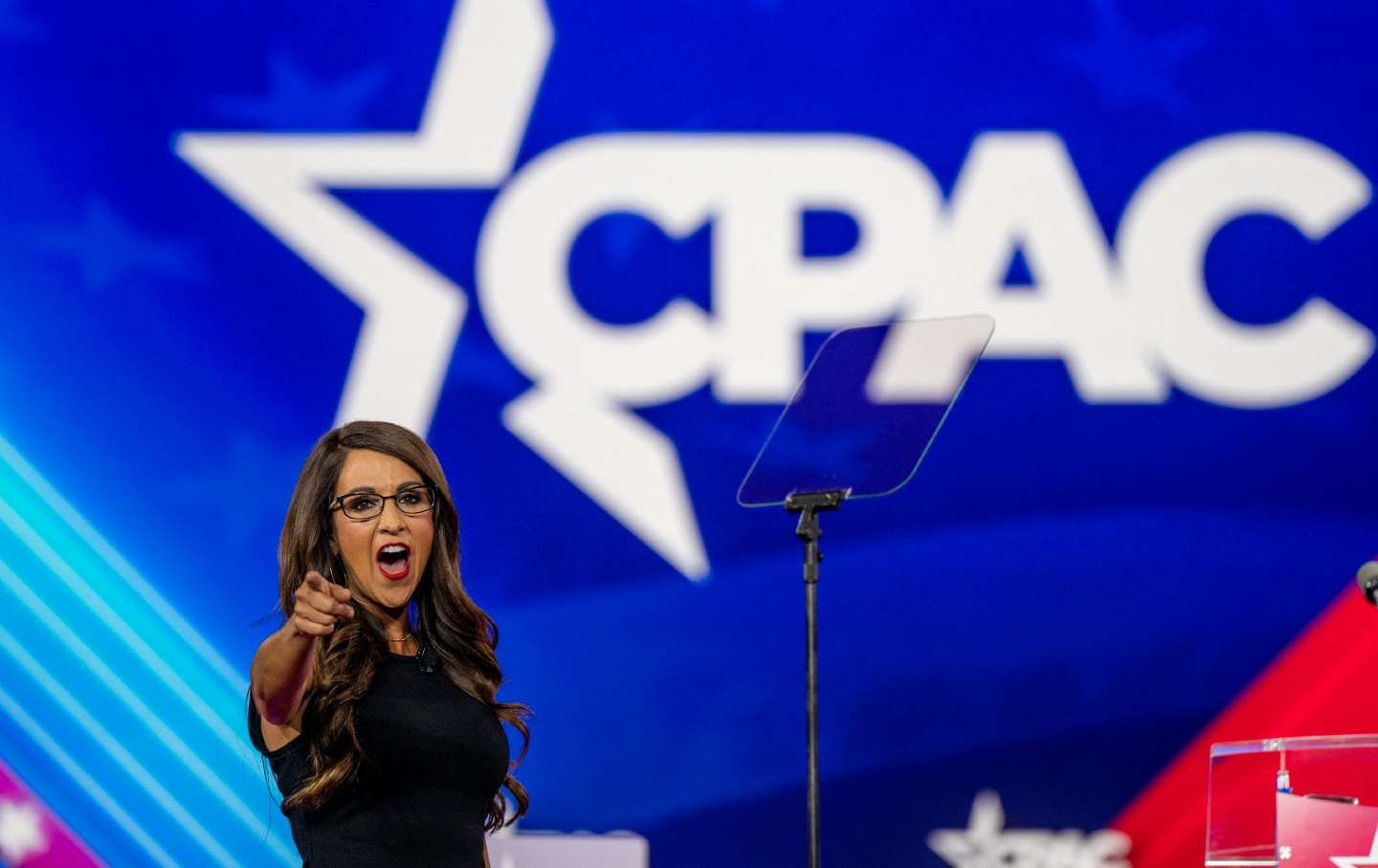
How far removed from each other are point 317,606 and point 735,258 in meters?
1.94

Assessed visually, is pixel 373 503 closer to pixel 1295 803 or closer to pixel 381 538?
pixel 381 538

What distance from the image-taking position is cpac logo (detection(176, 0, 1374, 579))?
3443mm

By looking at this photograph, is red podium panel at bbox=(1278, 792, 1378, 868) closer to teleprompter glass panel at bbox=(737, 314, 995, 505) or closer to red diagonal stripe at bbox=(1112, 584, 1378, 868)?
teleprompter glass panel at bbox=(737, 314, 995, 505)

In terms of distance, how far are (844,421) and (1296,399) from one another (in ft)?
4.20

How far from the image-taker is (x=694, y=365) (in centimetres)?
346

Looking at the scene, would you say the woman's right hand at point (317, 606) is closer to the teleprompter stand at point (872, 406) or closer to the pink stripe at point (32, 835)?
the teleprompter stand at point (872, 406)

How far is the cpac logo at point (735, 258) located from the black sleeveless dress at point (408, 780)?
4.14 feet

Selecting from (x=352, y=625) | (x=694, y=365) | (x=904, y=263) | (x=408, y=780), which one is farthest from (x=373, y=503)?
(x=904, y=263)

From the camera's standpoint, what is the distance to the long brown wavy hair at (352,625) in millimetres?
2014

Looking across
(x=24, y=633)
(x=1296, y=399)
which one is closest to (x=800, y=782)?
(x=1296, y=399)

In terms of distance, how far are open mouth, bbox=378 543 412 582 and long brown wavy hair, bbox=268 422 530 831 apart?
6 centimetres

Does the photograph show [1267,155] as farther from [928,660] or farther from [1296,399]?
[928,660]

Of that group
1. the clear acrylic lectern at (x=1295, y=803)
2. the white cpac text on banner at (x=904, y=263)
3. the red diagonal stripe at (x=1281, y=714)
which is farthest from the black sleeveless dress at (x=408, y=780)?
the red diagonal stripe at (x=1281, y=714)

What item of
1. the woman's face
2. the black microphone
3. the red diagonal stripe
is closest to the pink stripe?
the woman's face
